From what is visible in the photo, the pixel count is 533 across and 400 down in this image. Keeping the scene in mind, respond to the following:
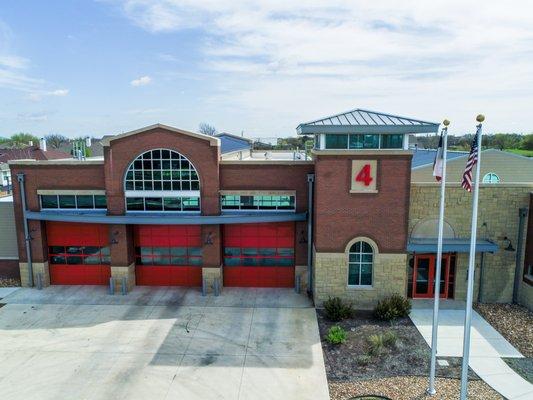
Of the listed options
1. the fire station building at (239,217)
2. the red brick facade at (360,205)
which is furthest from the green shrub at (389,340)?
the red brick facade at (360,205)

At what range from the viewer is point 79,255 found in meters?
22.0

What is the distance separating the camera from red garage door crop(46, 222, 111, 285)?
21797 mm

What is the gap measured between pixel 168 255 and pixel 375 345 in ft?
38.1

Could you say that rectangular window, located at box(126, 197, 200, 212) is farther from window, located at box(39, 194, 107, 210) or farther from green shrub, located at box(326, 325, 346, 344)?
green shrub, located at box(326, 325, 346, 344)

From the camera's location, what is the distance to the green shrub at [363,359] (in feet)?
46.4

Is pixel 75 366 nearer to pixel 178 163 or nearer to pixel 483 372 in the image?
pixel 178 163

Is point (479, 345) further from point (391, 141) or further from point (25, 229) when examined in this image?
point (25, 229)

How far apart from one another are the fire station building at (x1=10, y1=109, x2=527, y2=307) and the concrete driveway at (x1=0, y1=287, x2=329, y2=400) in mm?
1463

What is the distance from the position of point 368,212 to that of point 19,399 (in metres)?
14.4

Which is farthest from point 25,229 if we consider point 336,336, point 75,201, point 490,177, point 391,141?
point 490,177

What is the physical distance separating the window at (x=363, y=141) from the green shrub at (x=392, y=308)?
263 inches

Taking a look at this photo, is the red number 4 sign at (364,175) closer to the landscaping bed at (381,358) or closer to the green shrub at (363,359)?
the landscaping bed at (381,358)

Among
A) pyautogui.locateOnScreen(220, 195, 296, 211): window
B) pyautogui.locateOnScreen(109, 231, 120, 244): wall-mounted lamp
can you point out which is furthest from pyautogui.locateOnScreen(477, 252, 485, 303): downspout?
pyautogui.locateOnScreen(109, 231, 120, 244): wall-mounted lamp

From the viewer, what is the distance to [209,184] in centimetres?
2030
